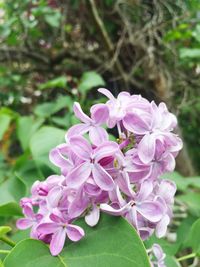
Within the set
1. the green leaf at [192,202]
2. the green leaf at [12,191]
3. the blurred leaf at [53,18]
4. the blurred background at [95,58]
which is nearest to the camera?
the green leaf at [12,191]

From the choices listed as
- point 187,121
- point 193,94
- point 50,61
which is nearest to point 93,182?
point 193,94

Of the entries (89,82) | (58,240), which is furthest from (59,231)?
(89,82)

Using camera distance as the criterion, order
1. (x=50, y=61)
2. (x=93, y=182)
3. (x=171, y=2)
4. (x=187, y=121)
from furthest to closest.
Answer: (x=187, y=121), (x=50, y=61), (x=171, y=2), (x=93, y=182)

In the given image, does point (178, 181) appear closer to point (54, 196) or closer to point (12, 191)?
point (12, 191)

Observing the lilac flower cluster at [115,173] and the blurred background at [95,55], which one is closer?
the lilac flower cluster at [115,173]

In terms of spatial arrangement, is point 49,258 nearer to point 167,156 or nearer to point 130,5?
point 167,156

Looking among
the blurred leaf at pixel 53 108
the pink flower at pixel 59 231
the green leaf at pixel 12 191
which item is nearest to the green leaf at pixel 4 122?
the blurred leaf at pixel 53 108

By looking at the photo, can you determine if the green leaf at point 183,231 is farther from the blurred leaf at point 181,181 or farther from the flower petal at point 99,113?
the flower petal at point 99,113
